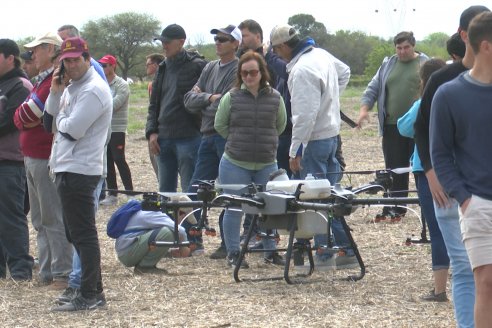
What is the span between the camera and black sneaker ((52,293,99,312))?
22.1 ft

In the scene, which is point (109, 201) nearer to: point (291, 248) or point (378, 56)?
point (291, 248)

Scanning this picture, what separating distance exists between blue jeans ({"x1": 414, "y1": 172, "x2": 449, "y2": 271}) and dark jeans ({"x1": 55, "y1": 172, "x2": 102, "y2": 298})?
6.67ft

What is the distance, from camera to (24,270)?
26.2ft

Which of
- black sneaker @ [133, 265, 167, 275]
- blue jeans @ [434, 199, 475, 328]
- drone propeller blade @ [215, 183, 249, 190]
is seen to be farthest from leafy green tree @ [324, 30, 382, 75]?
blue jeans @ [434, 199, 475, 328]

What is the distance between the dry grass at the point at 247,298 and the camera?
634 cm

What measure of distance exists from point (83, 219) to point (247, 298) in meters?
1.22

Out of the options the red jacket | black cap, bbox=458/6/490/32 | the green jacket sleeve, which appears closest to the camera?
black cap, bbox=458/6/490/32

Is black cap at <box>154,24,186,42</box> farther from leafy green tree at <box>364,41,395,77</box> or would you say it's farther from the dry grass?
leafy green tree at <box>364,41,395,77</box>

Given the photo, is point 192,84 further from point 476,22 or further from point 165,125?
point 476,22

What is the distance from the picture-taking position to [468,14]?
18.2 ft

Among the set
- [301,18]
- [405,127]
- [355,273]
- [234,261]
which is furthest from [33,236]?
[301,18]

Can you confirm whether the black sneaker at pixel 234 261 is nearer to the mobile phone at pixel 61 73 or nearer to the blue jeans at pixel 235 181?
the blue jeans at pixel 235 181

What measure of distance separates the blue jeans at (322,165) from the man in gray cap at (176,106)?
4.27 feet

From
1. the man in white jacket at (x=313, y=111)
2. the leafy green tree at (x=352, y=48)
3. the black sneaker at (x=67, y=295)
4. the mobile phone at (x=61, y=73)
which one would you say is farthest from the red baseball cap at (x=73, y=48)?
the leafy green tree at (x=352, y=48)
